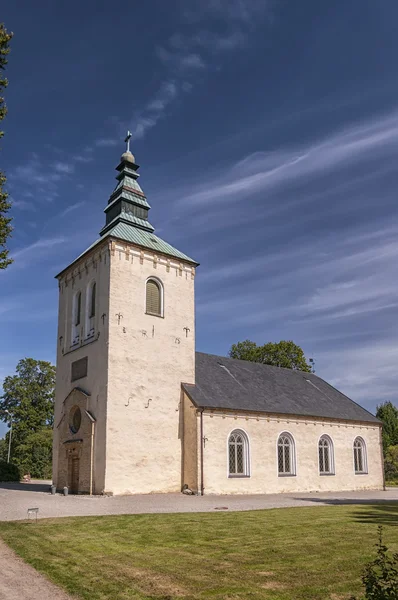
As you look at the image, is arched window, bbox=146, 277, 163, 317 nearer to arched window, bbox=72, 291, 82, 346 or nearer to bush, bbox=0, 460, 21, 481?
arched window, bbox=72, 291, 82, 346

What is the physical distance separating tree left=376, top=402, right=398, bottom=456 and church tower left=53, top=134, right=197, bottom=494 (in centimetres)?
4108

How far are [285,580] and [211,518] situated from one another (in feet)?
26.4

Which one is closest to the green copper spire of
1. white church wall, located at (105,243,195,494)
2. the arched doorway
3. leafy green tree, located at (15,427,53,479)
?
white church wall, located at (105,243,195,494)

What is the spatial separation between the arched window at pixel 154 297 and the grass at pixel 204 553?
1421 centimetres

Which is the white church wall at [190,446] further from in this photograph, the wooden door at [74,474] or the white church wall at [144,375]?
the wooden door at [74,474]

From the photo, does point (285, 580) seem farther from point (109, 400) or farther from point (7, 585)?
point (109, 400)

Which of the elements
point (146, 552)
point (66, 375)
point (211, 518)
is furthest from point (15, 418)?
point (146, 552)

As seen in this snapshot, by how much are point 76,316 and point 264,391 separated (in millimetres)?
12936

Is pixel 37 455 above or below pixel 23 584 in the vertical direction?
below

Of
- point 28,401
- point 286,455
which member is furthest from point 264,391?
point 28,401

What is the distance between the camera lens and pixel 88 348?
28688 mm

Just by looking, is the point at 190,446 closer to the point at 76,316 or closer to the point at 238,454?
the point at 238,454

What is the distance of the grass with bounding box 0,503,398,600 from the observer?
7.87 meters

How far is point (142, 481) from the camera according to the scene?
2617 cm
